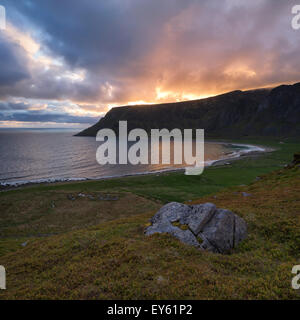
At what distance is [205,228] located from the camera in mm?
12328

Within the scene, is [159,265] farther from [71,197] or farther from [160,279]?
[71,197]

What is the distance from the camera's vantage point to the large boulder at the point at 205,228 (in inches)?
464

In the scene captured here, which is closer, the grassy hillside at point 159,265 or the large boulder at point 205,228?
the grassy hillside at point 159,265

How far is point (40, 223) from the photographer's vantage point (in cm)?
3048

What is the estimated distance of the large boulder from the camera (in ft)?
38.7

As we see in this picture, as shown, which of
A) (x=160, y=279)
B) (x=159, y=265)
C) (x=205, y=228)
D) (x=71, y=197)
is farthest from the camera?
(x=71, y=197)

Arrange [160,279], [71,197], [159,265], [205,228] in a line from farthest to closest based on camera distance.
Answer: [71,197] → [205,228] → [159,265] → [160,279]

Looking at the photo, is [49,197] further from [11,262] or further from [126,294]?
[126,294]

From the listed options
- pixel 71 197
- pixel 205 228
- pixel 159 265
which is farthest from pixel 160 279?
pixel 71 197

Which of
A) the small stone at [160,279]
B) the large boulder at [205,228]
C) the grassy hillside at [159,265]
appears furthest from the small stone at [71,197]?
the small stone at [160,279]

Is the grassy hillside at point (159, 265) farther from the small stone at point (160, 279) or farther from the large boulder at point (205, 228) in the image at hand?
the large boulder at point (205, 228)

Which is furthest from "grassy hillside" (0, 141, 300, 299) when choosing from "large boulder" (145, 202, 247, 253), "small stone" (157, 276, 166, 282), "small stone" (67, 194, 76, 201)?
"small stone" (67, 194, 76, 201)

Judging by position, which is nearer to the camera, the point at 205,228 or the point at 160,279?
the point at 160,279
